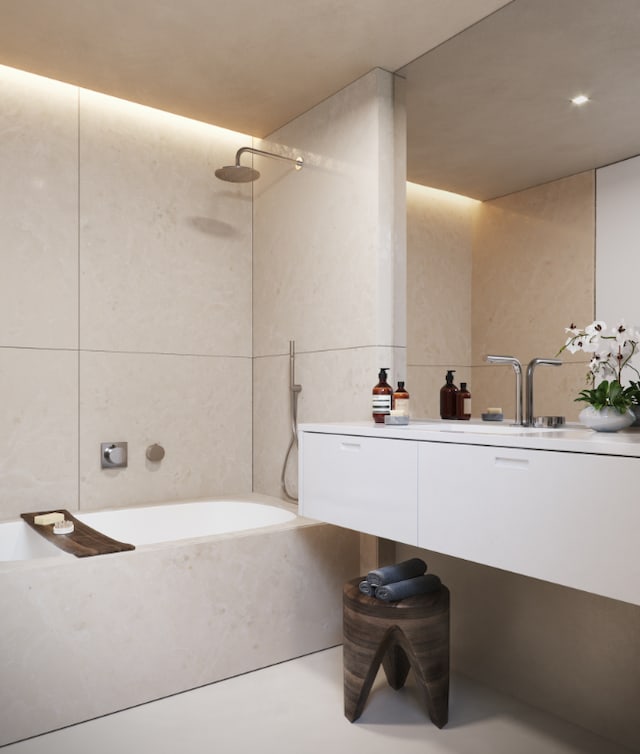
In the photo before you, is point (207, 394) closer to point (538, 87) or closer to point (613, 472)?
point (538, 87)

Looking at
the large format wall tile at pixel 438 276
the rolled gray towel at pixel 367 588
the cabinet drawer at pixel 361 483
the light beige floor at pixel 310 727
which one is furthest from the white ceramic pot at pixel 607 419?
the light beige floor at pixel 310 727

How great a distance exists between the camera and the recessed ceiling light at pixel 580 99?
2033 mm

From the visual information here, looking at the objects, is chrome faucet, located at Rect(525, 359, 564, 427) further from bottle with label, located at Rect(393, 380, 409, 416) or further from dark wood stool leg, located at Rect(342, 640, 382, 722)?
dark wood stool leg, located at Rect(342, 640, 382, 722)

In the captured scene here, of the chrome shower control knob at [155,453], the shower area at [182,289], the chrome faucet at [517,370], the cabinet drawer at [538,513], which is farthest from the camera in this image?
the chrome shower control knob at [155,453]

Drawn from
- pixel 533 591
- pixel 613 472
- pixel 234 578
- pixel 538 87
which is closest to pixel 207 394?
pixel 234 578

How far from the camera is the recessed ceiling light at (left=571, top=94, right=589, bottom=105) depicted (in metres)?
2.03

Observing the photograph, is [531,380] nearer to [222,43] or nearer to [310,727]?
[310,727]

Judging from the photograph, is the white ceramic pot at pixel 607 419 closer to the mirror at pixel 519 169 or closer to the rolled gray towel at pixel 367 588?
the mirror at pixel 519 169

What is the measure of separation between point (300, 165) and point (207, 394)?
3.97 feet

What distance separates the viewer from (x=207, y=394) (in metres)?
3.28

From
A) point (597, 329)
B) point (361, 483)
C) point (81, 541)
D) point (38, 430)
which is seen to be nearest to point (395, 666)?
point (361, 483)

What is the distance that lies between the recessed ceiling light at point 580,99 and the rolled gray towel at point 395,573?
1582 millimetres

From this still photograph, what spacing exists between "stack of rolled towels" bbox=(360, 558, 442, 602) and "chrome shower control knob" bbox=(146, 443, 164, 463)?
134 centimetres

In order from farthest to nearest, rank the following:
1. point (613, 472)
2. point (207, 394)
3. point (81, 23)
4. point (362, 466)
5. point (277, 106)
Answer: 1. point (207, 394)
2. point (277, 106)
3. point (81, 23)
4. point (362, 466)
5. point (613, 472)
